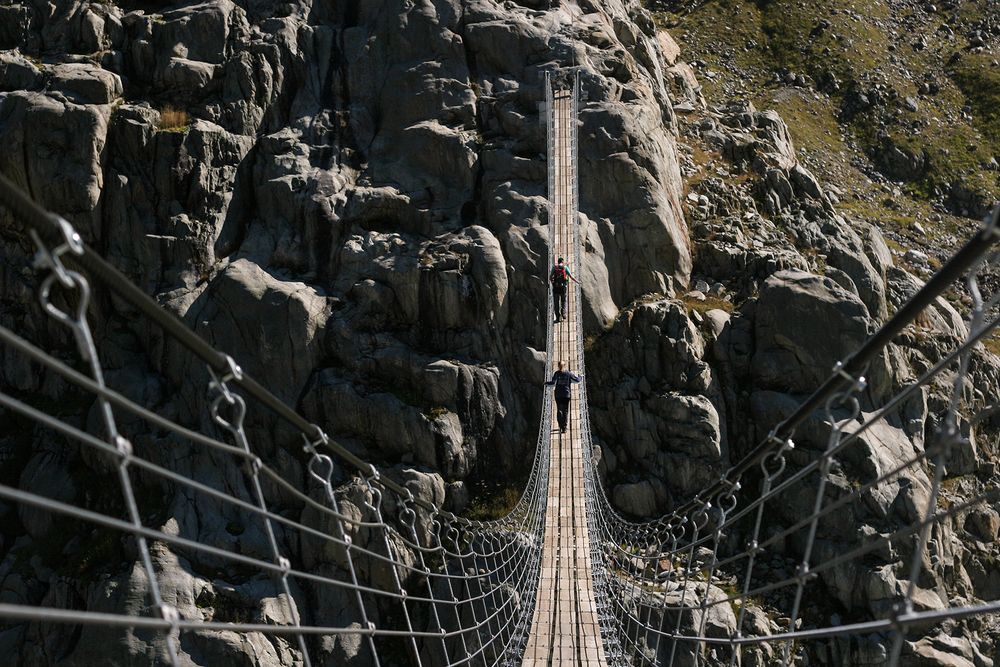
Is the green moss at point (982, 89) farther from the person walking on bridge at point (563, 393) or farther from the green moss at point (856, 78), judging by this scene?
the person walking on bridge at point (563, 393)

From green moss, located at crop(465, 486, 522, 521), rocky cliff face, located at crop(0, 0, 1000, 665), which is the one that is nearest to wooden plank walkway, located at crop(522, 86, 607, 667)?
rocky cliff face, located at crop(0, 0, 1000, 665)

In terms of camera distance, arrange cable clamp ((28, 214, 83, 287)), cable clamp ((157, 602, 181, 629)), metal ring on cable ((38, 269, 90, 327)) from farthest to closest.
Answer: cable clamp ((157, 602, 181, 629))
cable clamp ((28, 214, 83, 287))
metal ring on cable ((38, 269, 90, 327))

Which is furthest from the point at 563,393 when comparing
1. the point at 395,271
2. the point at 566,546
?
the point at 395,271

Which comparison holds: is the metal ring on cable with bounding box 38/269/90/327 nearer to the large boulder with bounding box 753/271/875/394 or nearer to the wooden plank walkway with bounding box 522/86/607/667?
the wooden plank walkway with bounding box 522/86/607/667

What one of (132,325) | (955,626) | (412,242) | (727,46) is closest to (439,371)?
(412,242)

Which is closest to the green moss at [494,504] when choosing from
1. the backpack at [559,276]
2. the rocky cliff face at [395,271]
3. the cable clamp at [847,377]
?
the rocky cliff face at [395,271]

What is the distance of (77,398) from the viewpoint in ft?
65.1

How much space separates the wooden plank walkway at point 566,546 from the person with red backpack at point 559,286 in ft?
0.60

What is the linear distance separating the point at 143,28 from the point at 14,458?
10235mm

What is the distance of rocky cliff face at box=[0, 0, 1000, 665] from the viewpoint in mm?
18328

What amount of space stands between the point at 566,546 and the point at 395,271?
26.0ft

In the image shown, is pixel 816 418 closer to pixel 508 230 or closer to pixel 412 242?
pixel 508 230

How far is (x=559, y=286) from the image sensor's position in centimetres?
1841

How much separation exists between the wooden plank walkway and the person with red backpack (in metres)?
0.18
